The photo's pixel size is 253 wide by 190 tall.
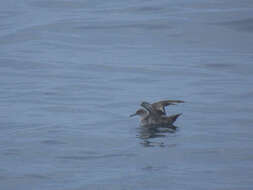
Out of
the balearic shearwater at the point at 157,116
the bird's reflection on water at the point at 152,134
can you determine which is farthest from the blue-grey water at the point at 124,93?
the balearic shearwater at the point at 157,116

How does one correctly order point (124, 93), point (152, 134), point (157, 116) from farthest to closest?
point (124, 93) < point (157, 116) < point (152, 134)

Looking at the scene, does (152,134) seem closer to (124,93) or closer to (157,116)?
→ (157,116)

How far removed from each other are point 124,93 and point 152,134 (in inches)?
184

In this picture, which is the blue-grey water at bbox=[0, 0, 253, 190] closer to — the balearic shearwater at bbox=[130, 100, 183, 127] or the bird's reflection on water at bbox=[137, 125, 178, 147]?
the bird's reflection on water at bbox=[137, 125, 178, 147]

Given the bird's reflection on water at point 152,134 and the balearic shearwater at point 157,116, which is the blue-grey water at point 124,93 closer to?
the bird's reflection on water at point 152,134

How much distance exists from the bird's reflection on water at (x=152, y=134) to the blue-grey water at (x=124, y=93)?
57 millimetres

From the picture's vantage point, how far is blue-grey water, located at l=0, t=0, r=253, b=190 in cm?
1238

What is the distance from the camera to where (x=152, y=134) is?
15.6 metres

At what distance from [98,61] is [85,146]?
38.3ft

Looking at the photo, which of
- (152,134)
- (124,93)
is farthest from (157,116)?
(124,93)

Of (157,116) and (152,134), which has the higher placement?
(157,116)

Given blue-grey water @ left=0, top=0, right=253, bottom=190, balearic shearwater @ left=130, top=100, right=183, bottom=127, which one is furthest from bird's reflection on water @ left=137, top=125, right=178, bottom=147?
balearic shearwater @ left=130, top=100, right=183, bottom=127

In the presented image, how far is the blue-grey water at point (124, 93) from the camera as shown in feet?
40.6

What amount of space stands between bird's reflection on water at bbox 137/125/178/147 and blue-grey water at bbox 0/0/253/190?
0.06 m
